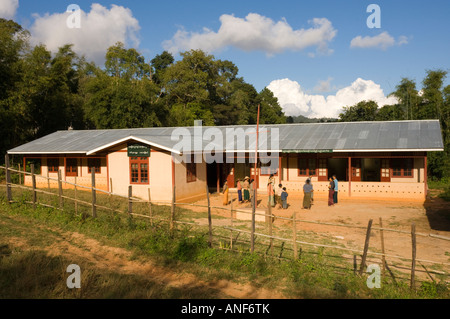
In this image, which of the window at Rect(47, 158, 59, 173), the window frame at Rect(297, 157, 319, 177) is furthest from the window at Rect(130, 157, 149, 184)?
the window frame at Rect(297, 157, 319, 177)

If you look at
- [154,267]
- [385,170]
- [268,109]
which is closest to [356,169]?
[385,170]

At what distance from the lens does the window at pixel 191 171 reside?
58.7 ft

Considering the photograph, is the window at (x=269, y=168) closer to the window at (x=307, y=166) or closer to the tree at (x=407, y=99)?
the window at (x=307, y=166)

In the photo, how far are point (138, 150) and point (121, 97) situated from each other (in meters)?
18.0

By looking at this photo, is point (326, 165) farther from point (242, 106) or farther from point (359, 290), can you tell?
point (242, 106)

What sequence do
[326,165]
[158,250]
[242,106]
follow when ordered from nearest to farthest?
[158,250]
[326,165]
[242,106]

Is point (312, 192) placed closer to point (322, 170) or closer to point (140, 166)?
point (322, 170)

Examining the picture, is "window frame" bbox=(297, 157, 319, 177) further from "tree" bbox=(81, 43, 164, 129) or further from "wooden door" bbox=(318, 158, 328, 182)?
"tree" bbox=(81, 43, 164, 129)

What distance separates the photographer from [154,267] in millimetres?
8258

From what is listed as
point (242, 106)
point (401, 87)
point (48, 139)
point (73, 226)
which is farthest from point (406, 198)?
point (242, 106)

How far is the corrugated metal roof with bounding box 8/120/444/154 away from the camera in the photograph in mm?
17578

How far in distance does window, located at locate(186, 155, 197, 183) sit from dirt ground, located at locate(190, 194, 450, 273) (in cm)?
129

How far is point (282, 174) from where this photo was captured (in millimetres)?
20922

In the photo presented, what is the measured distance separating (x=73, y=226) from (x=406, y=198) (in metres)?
15.3
